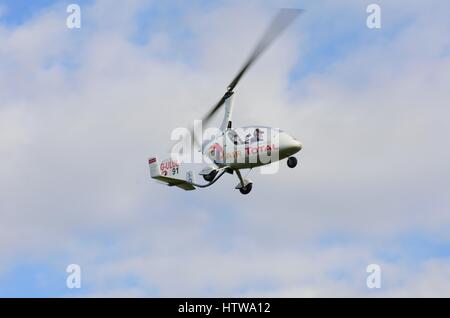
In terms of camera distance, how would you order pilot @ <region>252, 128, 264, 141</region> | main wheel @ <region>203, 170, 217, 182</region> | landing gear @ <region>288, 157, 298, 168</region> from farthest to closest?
main wheel @ <region>203, 170, 217, 182</region>, pilot @ <region>252, 128, 264, 141</region>, landing gear @ <region>288, 157, 298, 168</region>

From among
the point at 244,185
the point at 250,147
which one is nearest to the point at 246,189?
the point at 244,185

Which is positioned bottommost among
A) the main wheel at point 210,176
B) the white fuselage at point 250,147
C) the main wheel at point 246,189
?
the main wheel at point 246,189

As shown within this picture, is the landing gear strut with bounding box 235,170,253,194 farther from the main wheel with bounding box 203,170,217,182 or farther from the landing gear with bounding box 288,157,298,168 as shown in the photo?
the landing gear with bounding box 288,157,298,168

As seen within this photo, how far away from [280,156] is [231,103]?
6.66 meters

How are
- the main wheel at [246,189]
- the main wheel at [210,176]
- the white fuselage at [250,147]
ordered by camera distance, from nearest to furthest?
the white fuselage at [250,147] → the main wheel at [210,176] → the main wheel at [246,189]

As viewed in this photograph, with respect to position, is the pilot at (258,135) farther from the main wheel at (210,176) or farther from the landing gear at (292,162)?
the main wheel at (210,176)

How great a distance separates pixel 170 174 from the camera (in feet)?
235

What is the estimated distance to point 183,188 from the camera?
236ft

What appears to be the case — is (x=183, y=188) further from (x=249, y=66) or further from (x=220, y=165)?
(x=249, y=66)

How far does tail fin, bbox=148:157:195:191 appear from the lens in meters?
71.1

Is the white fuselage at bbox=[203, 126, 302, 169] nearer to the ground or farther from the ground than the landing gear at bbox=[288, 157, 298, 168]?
farther from the ground

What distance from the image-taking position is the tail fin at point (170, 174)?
233 feet

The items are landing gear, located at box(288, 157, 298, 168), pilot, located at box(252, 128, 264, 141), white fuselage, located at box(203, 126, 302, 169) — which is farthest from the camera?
pilot, located at box(252, 128, 264, 141)

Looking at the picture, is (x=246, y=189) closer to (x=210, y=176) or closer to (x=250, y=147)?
(x=210, y=176)
